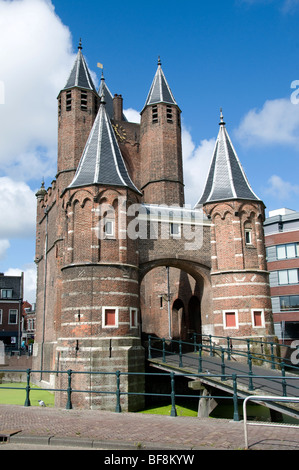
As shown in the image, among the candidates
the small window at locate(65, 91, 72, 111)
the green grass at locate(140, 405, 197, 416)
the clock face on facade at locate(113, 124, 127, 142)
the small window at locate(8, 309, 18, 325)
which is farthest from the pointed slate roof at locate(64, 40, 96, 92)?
the small window at locate(8, 309, 18, 325)

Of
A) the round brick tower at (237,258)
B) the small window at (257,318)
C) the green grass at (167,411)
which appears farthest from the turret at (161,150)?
the green grass at (167,411)

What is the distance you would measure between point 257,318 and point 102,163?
10978 millimetres

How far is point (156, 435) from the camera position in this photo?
7.80 meters

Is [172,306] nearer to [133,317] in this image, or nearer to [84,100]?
[133,317]

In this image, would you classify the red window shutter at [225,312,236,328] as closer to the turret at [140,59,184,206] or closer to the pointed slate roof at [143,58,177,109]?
the turret at [140,59,184,206]

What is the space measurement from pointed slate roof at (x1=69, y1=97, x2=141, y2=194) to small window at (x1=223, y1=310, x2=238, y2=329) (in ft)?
25.6

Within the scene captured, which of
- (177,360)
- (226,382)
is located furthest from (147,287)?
(226,382)

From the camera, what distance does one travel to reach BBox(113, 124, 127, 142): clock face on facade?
30.5 meters

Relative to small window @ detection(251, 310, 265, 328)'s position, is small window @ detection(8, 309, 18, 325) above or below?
above

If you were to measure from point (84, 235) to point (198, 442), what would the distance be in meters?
13.6

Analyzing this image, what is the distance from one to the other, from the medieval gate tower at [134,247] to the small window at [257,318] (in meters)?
0.05

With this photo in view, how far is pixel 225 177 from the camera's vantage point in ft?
79.9

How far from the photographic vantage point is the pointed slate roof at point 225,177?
23.6 metres
